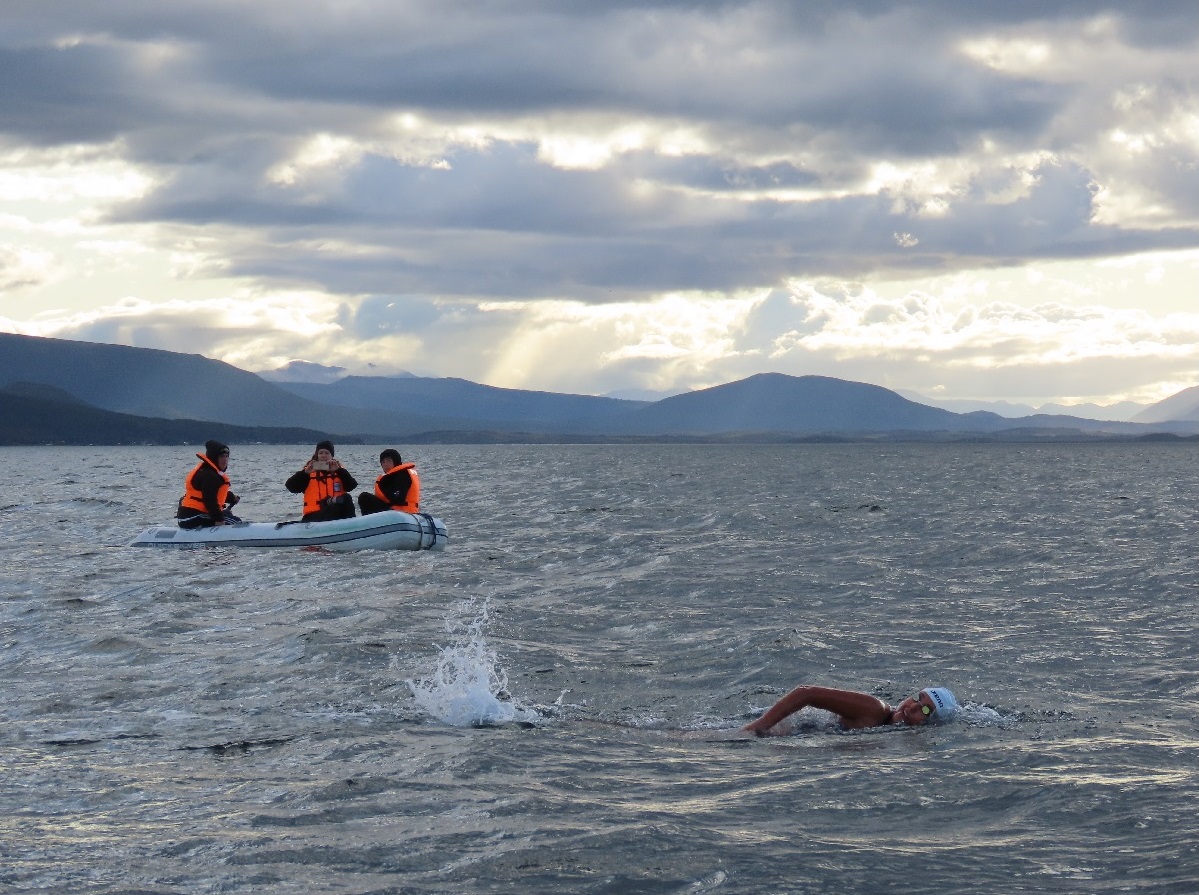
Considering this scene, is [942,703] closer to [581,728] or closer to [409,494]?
[581,728]

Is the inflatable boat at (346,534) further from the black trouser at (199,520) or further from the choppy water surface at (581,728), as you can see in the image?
the choppy water surface at (581,728)

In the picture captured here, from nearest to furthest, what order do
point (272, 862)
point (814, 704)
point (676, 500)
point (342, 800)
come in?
point (272, 862) < point (342, 800) < point (814, 704) < point (676, 500)

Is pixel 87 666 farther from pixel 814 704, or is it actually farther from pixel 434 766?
pixel 814 704

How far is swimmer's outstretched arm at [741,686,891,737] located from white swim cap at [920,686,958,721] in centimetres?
43

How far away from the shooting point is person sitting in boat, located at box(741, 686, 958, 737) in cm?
1078

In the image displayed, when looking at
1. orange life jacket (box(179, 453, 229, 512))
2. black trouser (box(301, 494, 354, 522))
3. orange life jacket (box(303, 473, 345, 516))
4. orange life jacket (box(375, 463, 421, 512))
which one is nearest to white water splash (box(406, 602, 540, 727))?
orange life jacket (box(375, 463, 421, 512))

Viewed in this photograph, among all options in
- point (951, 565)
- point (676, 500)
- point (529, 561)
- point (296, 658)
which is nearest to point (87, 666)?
point (296, 658)

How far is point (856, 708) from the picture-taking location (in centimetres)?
1110

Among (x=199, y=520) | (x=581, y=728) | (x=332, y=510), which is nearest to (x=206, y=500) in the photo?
(x=199, y=520)

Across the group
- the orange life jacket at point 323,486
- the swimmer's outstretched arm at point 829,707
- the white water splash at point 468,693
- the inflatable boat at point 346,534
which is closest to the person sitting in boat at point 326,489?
the orange life jacket at point 323,486

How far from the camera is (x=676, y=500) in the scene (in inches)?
2029

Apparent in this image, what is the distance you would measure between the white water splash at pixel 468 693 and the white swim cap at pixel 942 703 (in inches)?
135

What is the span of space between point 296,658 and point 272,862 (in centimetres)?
684

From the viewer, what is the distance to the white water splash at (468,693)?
11078 millimetres
